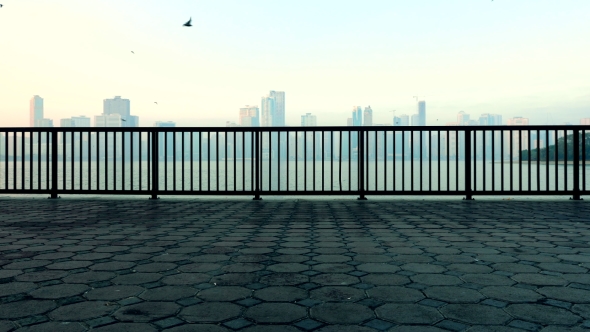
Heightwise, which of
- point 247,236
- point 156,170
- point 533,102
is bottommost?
point 247,236

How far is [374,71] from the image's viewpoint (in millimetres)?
37062

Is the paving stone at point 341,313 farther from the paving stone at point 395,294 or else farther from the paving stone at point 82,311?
the paving stone at point 82,311

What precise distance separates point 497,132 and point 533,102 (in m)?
57.9

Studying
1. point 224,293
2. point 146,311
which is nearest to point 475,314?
point 224,293

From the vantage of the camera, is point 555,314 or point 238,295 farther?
point 238,295

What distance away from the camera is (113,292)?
2.02 meters

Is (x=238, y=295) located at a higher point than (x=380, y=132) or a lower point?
lower

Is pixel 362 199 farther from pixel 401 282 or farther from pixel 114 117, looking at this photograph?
pixel 114 117

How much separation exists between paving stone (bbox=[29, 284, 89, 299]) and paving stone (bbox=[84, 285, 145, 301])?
72 mm

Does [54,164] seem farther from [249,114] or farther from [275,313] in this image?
[249,114]

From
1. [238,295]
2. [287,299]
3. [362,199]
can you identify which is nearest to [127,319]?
[238,295]

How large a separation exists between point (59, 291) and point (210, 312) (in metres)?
0.83

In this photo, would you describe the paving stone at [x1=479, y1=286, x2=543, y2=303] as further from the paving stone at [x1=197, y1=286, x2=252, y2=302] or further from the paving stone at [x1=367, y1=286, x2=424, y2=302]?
the paving stone at [x1=197, y1=286, x2=252, y2=302]

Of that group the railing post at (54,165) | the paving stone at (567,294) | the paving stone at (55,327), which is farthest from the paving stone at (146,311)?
the railing post at (54,165)
